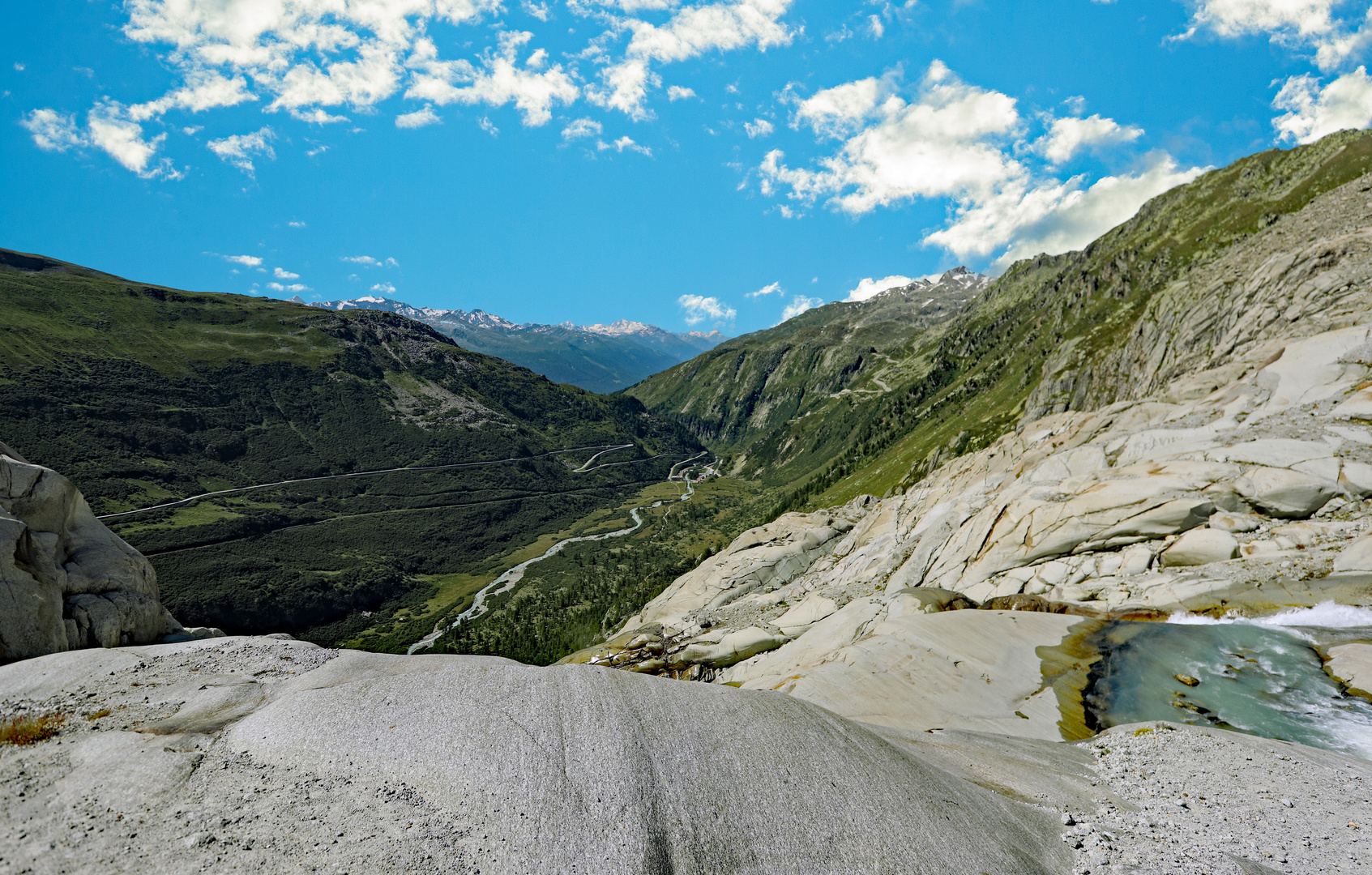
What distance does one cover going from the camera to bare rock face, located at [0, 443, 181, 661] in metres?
22.3

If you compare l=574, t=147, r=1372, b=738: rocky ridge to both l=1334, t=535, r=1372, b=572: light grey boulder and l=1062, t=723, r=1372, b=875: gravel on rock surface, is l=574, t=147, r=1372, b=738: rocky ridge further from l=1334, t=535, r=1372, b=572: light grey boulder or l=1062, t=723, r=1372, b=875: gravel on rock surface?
l=1062, t=723, r=1372, b=875: gravel on rock surface

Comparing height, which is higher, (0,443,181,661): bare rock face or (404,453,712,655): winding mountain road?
(0,443,181,661): bare rock face

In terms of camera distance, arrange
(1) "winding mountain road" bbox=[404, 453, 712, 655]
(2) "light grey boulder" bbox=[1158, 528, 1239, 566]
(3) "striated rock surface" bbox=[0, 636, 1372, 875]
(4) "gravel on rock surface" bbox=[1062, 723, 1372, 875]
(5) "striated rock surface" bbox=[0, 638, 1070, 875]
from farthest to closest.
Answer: (1) "winding mountain road" bbox=[404, 453, 712, 655] → (2) "light grey boulder" bbox=[1158, 528, 1239, 566] → (4) "gravel on rock surface" bbox=[1062, 723, 1372, 875] → (3) "striated rock surface" bbox=[0, 636, 1372, 875] → (5) "striated rock surface" bbox=[0, 638, 1070, 875]

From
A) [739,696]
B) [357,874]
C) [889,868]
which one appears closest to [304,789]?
[357,874]

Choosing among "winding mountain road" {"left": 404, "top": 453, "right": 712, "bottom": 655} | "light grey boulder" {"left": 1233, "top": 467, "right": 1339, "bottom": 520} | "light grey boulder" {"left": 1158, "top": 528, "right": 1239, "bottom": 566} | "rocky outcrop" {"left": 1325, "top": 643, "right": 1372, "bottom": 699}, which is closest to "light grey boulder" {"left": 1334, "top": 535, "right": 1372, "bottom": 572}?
"light grey boulder" {"left": 1233, "top": 467, "right": 1339, "bottom": 520}

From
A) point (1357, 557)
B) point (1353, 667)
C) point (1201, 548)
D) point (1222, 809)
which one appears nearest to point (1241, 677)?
point (1353, 667)

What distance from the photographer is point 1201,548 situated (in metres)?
37.9

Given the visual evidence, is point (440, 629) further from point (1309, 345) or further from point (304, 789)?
point (1309, 345)

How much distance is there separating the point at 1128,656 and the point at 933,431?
15831 centimetres

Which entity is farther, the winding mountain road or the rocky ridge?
the winding mountain road

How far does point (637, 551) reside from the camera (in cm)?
17175

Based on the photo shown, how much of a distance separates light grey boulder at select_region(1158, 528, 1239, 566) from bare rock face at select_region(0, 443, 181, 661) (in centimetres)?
6400

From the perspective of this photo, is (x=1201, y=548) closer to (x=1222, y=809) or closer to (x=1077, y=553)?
(x=1077, y=553)

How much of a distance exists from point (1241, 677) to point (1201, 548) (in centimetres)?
1266
